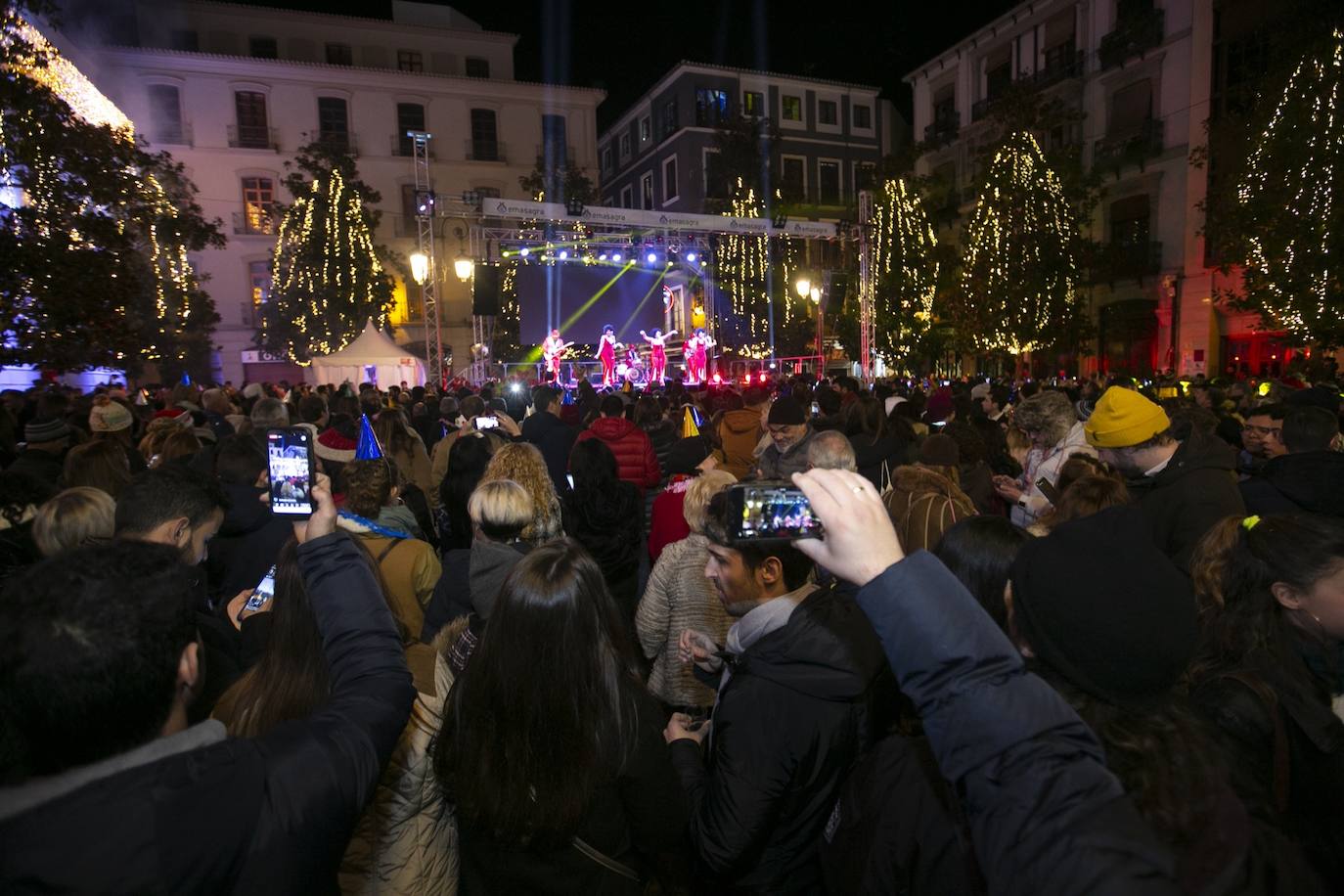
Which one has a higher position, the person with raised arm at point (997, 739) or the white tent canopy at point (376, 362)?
the white tent canopy at point (376, 362)

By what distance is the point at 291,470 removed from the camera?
83.7 inches

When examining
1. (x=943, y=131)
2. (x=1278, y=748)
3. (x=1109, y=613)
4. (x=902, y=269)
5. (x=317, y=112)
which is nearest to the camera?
(x=1109, y=613)

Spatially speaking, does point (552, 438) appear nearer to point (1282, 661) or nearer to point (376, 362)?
point (1282, 661)

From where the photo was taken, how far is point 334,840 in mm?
1289

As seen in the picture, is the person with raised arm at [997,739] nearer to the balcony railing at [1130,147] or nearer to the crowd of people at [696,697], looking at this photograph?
the crowd of people at [696,697]

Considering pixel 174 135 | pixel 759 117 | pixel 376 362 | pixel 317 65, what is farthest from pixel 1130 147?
pixel 174 135

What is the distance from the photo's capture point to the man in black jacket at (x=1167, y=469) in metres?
3.43

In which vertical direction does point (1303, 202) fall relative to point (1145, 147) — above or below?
below

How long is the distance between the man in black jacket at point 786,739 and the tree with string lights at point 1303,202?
16726 mm

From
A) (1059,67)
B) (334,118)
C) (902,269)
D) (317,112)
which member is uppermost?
(317,112)

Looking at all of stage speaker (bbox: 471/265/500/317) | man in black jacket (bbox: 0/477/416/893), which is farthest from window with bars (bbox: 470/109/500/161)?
man in black jacket (bbox: 0/477/416/893)

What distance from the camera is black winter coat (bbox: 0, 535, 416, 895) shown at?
0.98m

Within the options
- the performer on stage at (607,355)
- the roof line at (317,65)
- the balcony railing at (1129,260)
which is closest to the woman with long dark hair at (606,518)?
the performer on stage at (607,355)

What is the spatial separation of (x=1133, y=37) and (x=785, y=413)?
85.8 feet
